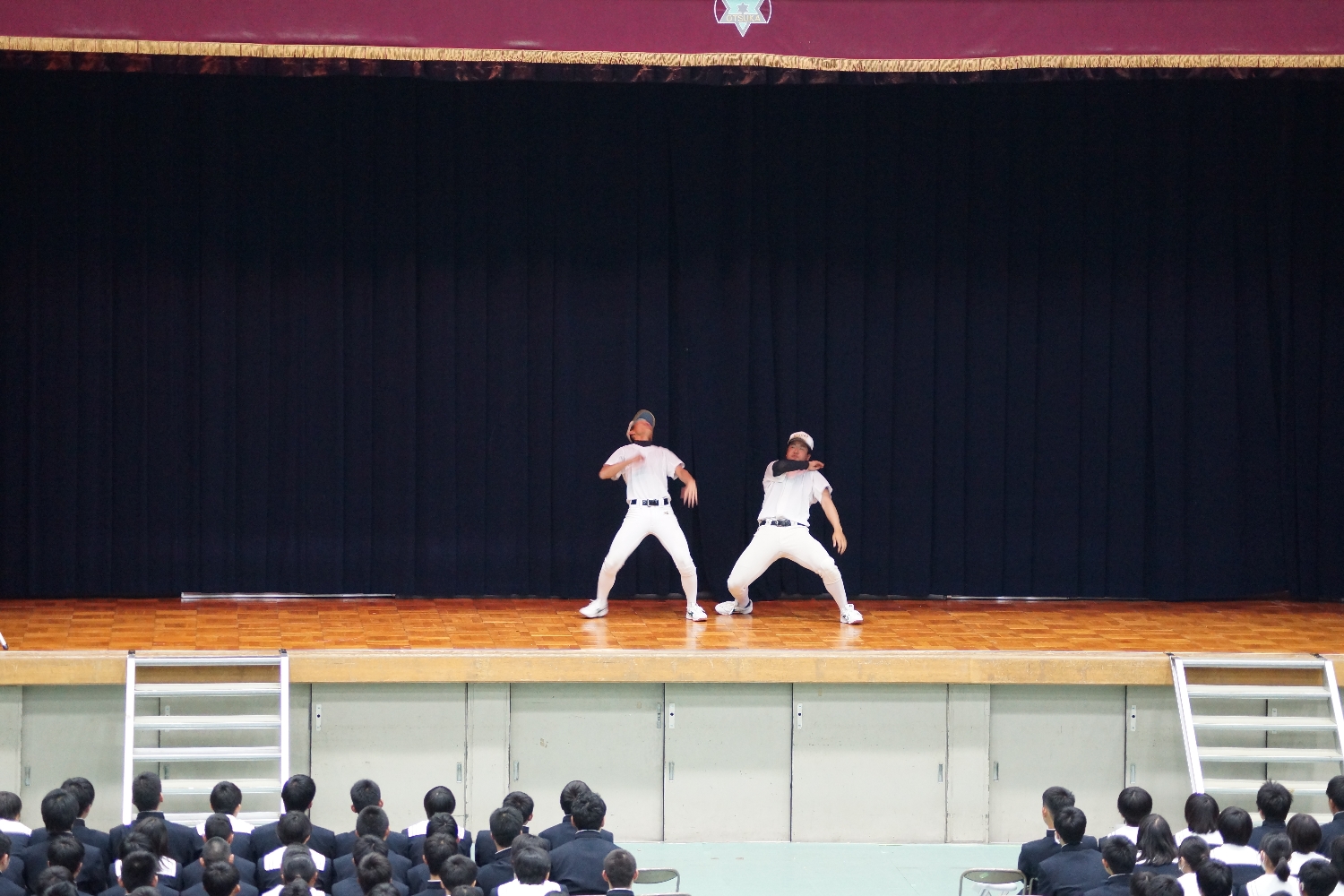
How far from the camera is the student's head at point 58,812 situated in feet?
24.0

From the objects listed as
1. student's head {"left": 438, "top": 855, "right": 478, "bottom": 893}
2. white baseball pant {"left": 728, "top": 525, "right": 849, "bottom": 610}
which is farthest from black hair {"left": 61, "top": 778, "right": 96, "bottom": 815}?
white baseball pant {"left": 728, "top": 525, "right": 849, "bottom": 610}

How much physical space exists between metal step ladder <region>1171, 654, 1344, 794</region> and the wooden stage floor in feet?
0.86

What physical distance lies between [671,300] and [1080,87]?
3.88m

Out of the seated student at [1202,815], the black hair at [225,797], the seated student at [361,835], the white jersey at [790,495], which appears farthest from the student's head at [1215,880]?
the white jersey at [790,495]

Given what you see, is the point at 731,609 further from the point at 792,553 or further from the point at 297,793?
the point at 297,793

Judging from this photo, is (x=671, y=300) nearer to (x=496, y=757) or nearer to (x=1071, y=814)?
(x=496, y=757)

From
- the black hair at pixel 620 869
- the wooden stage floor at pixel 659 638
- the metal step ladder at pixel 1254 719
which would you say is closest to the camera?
the black hair at pixel 620 869

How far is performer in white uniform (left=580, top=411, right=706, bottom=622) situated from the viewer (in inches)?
476

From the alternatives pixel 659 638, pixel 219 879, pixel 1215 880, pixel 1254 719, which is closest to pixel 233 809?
pixel 219 879

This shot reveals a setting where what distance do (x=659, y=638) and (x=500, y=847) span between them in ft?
12.5

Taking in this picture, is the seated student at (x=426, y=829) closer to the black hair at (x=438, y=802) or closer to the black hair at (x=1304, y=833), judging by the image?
the black hair at (x=438, y=802)

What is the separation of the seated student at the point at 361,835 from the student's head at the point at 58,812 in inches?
48.9

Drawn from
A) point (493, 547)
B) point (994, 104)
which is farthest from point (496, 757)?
point (994, 104)

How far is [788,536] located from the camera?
12023mm
